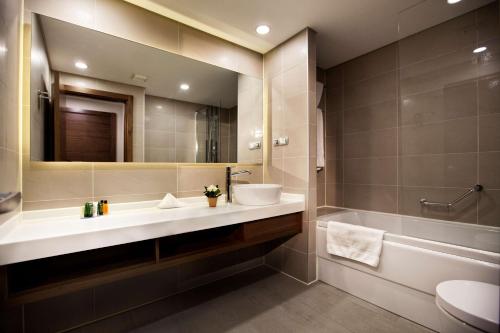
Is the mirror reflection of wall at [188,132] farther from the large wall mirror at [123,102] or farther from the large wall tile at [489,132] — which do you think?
the large wall tile at [489,132]

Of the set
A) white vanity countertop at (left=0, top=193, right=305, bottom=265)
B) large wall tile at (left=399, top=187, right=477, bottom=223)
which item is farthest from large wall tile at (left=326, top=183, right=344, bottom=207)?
white vanity countertop at (left=0, top=193, right=305, bottom=265)

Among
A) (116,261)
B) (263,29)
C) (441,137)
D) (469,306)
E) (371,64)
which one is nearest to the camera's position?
Result: (469,306)

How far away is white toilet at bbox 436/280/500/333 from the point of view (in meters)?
0.95

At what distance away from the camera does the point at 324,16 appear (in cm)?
198

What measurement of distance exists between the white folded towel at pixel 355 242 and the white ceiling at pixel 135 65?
1.61 metres

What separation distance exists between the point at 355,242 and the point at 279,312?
830 mm

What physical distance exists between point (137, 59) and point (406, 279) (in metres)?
2.60

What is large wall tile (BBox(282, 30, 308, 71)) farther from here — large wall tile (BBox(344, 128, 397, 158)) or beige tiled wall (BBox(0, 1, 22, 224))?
beige tiled wall (BBox(0, 1, 22, 224))

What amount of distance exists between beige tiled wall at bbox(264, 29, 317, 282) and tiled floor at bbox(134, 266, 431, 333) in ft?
0.87

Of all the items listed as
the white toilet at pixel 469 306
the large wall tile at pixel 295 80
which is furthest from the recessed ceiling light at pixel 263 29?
the white toilet at pixel 469 306

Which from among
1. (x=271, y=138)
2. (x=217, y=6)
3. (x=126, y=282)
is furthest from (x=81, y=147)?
(x=271, y=138)

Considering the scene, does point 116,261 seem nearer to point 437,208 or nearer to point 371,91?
point 437,208

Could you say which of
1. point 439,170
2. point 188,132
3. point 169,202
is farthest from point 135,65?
point 439,170

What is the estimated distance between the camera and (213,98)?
2262 mm
